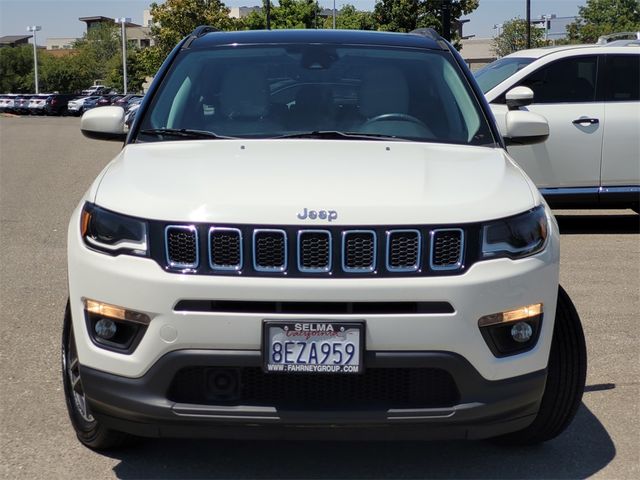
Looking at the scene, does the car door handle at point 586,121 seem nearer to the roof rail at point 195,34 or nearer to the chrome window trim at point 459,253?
the roof rail at point 195,34

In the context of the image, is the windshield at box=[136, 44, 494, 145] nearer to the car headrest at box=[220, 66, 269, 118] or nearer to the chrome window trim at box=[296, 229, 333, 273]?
the car headrest at box=[220, 66, 269, 118]

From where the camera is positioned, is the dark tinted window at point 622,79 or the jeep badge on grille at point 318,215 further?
the dark tinted window at point 622,79

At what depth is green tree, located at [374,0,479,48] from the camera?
47.4 m

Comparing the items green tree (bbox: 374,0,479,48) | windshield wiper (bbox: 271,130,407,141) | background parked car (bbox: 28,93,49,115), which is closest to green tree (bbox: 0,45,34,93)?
background parked car (bbox: 28,93,49,115)

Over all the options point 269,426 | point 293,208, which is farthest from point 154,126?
point 269,426

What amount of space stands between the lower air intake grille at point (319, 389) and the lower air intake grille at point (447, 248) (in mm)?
348

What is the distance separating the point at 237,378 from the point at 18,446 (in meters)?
1.22

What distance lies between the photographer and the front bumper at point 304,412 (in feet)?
10.8

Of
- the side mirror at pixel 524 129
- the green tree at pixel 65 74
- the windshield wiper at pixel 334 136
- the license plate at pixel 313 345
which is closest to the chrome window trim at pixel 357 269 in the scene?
the license plate at pixel 313 345

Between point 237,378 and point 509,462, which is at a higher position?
point 237,378

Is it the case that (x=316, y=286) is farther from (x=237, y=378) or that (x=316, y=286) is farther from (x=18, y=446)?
(x=18, y=446)

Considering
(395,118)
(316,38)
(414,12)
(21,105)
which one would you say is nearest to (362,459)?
(395,118)

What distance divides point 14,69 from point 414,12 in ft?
246

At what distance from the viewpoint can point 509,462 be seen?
3.98m
